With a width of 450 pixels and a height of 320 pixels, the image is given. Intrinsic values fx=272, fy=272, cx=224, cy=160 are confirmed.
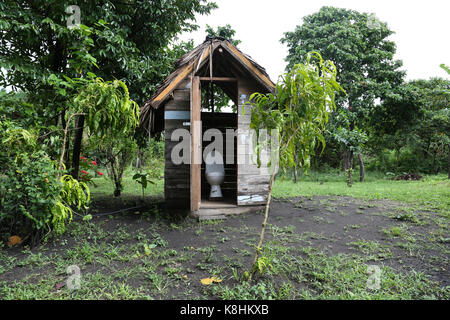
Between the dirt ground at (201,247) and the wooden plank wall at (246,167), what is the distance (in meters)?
0.46

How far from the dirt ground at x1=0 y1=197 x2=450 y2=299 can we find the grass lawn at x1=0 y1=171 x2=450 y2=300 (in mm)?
16

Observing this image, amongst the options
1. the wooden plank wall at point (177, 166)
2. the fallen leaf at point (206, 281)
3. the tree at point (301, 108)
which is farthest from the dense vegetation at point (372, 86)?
the fallen leaf at point (206, 281)

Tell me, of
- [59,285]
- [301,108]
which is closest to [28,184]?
[59,285]

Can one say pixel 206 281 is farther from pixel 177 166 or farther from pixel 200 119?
pixel 200 119

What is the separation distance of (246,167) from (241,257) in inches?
112

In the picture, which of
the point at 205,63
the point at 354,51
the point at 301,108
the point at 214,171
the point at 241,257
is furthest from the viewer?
the point at 354,51

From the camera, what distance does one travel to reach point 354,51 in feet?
46.8

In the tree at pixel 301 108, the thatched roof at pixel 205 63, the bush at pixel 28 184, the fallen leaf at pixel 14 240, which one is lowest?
the fallen leaf at pixel 14 240

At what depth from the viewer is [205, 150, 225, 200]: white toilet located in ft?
23.4

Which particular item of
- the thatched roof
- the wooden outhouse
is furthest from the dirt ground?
the thatched roof

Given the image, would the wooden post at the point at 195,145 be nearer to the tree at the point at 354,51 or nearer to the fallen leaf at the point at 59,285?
the fallen leaf at the point at 59,285

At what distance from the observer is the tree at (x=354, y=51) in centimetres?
1377
